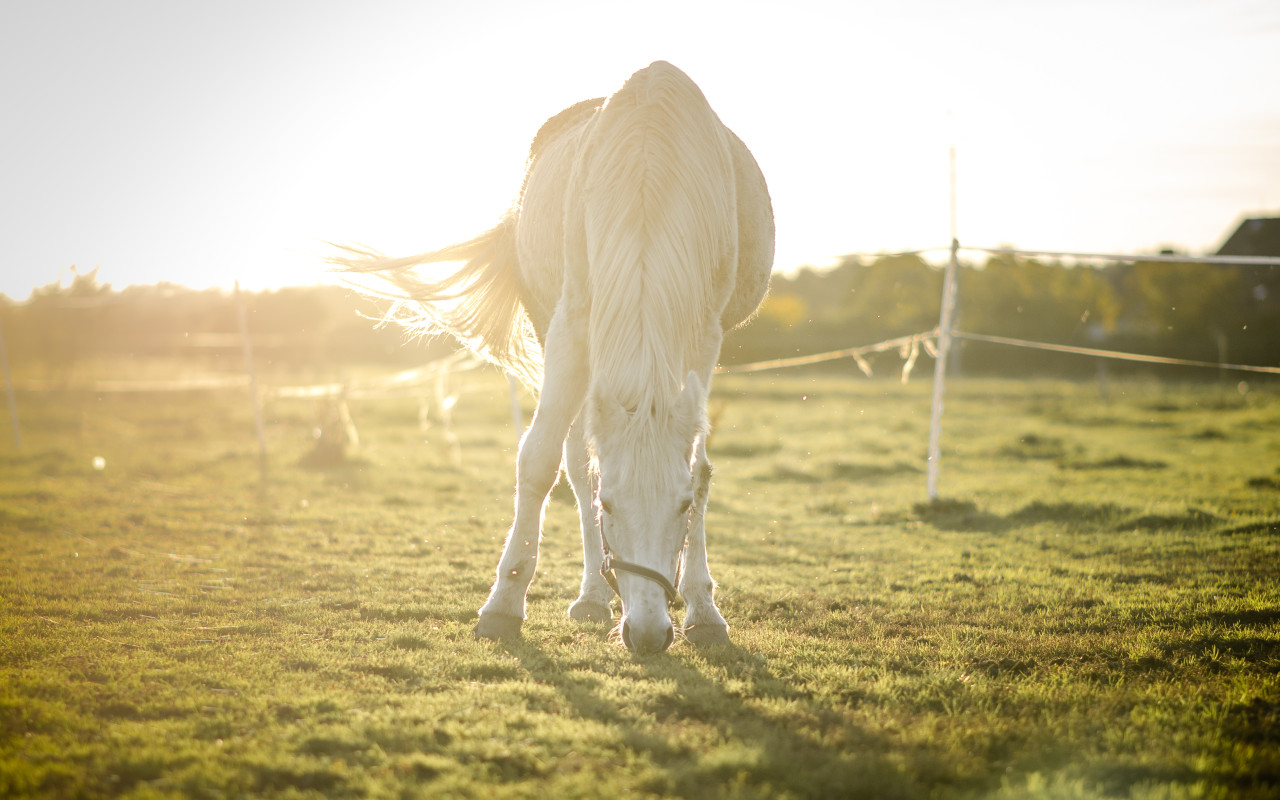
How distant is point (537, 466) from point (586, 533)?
2.49ft

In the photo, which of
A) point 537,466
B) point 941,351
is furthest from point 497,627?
point 941,351

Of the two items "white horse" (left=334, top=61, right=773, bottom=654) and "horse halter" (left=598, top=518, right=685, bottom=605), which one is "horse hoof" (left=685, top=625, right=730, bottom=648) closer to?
"white horse" (left=334, top=61, right=773, bottom=654)

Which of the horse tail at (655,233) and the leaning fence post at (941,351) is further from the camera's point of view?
the leaning fence post at (941,351)

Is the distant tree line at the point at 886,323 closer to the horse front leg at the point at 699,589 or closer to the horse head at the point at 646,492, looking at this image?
the horse front leg at the point at 699,589

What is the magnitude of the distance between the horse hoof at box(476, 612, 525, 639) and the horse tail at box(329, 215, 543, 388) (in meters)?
1.94

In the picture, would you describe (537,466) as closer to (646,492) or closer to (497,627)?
(497,627)

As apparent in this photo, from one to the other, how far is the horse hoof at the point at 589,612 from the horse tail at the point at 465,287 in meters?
1.78

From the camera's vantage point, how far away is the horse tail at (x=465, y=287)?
4.80 meters

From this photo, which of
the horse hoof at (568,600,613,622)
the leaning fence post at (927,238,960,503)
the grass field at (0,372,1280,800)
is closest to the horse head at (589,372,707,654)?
the grass field at (0,372,1280,800)

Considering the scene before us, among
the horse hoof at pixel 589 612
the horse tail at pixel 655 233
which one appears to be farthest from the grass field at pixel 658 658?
the horse tail at pixel 655 233

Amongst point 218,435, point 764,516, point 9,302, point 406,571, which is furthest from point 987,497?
point 9,302

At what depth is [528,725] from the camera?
2.68m

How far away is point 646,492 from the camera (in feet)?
9.59

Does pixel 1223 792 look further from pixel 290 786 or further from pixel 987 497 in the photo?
pixel 987 497
